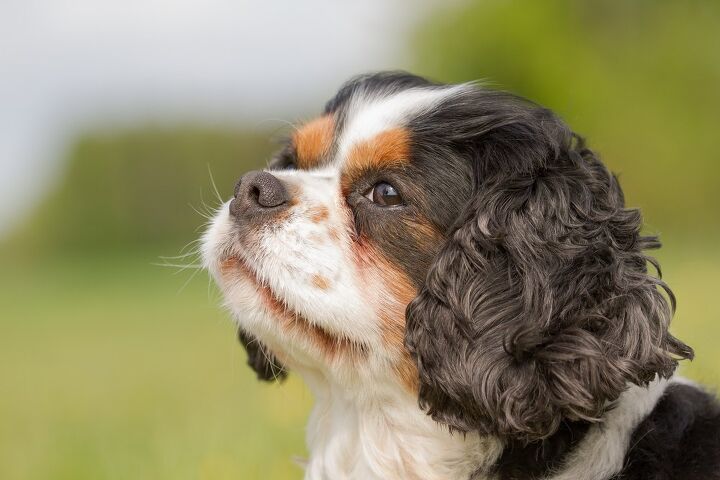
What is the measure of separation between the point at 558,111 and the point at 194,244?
1767 cm

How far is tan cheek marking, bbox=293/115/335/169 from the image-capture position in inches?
136

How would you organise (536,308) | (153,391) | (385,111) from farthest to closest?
1. (153,391)
2. (385,111)
3. (536,308)

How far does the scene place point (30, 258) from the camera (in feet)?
75.6

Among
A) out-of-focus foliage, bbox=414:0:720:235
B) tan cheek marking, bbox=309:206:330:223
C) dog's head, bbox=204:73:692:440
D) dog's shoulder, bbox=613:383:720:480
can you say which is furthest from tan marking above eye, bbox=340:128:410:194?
out-of-focus foliage, bbox=414:0:720:235

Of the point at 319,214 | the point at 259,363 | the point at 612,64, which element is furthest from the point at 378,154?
the point at 612,64

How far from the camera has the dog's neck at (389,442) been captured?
3059mm

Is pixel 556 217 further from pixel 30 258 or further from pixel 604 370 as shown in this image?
pixel 30 258

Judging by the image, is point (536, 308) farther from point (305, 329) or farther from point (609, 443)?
point (305, 329)

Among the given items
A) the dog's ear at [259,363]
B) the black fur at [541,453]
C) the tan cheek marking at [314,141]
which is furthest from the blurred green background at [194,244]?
the black fur at [541,453]

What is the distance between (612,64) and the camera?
27250 mm

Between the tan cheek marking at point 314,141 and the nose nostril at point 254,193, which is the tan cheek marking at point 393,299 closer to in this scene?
the nose nostril at point 254,193

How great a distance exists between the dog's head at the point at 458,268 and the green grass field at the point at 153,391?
0.66m

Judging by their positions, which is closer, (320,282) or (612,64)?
(320,282)

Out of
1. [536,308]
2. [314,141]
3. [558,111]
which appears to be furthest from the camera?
[558,111]
